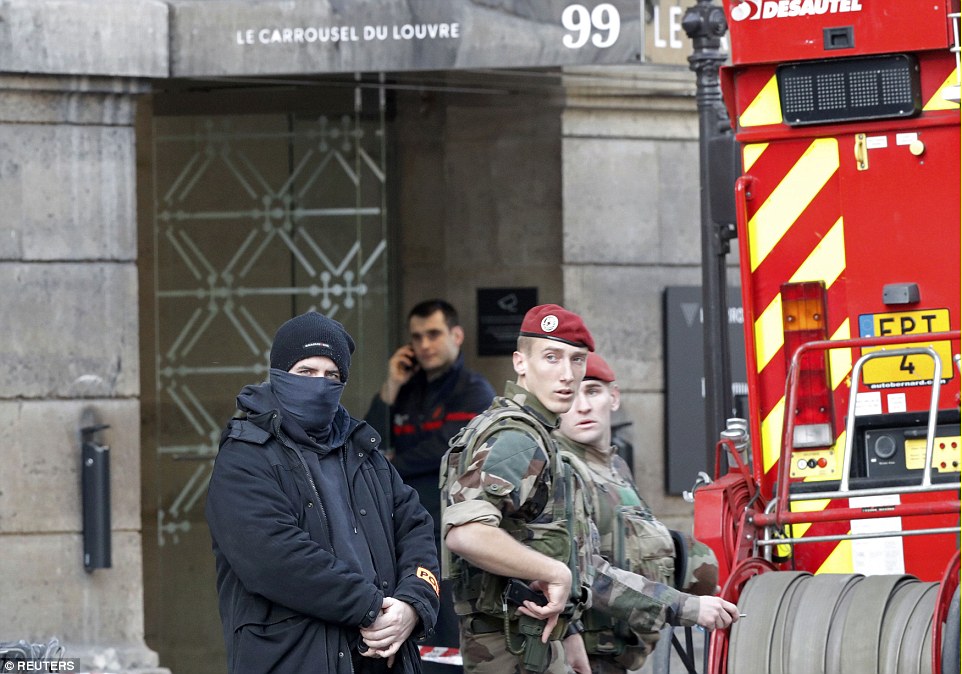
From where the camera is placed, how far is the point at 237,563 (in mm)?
4441

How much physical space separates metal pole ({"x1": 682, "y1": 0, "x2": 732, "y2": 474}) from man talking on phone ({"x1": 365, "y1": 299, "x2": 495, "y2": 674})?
3.64 feet

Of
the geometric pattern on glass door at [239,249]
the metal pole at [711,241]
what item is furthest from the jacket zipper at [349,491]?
the geometric pattern on glass door at [239,249]

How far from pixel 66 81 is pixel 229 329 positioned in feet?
6.93

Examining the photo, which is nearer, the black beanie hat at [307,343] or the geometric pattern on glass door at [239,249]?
the black beanie hat at [307,343]

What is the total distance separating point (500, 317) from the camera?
966 centimetres

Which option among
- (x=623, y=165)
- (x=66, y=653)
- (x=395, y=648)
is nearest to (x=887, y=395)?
(x=395, y=648)

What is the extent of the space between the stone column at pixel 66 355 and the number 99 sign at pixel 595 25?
7.36 ft

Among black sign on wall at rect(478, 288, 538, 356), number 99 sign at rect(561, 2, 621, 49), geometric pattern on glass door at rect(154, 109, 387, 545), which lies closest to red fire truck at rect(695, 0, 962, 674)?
number 99 sign at rect(561, 2, 621, 49)

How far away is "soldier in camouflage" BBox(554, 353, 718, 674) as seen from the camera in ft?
17.0

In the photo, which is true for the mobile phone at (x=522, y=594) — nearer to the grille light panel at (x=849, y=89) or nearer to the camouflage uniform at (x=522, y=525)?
the camouflage uniform at (x=522, y=525)

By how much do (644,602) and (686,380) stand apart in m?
4.56

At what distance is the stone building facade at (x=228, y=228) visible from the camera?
8.27 meters

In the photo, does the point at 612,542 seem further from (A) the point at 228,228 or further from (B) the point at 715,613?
(A) the point at 228,228

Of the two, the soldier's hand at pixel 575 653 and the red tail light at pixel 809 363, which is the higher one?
the red tail light at pixel 809 363
